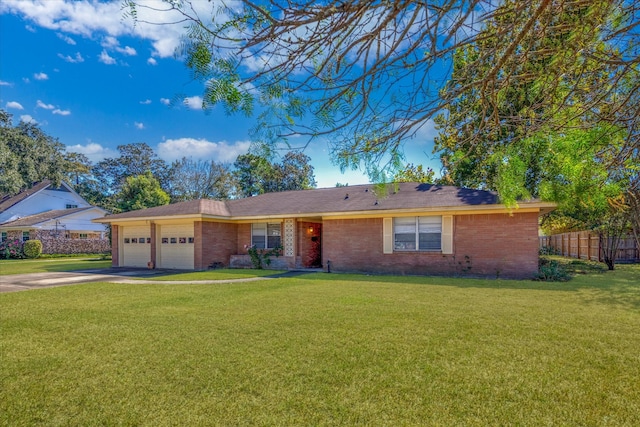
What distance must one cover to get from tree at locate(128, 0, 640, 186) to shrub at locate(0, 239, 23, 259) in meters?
32.0

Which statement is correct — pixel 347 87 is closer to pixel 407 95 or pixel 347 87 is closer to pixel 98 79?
pixel 407 95

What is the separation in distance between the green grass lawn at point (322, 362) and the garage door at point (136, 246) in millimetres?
10869

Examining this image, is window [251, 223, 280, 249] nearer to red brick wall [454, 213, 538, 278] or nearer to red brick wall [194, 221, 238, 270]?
red brick wall [194, 221, 238, 270]

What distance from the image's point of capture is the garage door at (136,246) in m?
18.5

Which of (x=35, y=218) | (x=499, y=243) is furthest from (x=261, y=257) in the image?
(x=35, y=218)

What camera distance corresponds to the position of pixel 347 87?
2973 millimetres

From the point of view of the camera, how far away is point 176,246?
1769 cm

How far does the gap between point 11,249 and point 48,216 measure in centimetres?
637

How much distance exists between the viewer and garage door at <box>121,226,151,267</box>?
18531 mm

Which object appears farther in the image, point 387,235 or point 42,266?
point 42,266

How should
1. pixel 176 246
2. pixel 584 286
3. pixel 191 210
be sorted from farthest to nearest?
pixel 176 246, pixel 191 210, pixel 584 286

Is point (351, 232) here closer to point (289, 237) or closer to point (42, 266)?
point (289, 237)

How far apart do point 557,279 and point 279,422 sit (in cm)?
1224

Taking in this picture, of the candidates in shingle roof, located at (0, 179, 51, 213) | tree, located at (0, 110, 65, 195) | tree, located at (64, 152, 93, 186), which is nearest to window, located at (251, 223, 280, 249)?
tree, located at (0, 110, 65, 195)
